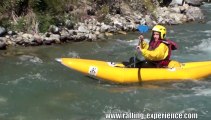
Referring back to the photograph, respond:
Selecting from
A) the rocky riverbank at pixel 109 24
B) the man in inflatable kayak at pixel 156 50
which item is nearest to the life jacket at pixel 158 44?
the man in inflatable kayak at pixel 156 50

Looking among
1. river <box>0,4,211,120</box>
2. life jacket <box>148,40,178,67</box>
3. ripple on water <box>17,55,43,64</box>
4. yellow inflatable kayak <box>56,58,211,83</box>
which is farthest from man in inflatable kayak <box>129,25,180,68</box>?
ripple on water <box>17,55,43,64</box>

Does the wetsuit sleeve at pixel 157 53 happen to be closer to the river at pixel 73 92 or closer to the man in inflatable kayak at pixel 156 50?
the man in inflatable kayak at pixel 156 50

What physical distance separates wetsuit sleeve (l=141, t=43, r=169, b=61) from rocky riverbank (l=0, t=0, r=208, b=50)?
11.9 feet

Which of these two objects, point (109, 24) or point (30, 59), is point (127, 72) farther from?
point (109, 24)

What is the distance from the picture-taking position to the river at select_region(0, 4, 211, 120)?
6.50m

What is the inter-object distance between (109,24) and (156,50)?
5.16 metres

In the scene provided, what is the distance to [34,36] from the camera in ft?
35.1

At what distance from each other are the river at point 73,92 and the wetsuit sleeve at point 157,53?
482mm

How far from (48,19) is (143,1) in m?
4.61

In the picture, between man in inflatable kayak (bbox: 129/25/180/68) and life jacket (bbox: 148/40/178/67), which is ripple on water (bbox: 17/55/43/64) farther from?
life jacket (bbox: 148/40/178/67)

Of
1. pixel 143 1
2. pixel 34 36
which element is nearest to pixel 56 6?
pixel 34 36

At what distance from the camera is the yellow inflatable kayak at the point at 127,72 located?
7754mm

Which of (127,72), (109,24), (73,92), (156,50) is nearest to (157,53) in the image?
(156,50)

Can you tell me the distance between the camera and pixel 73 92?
24.1ft
